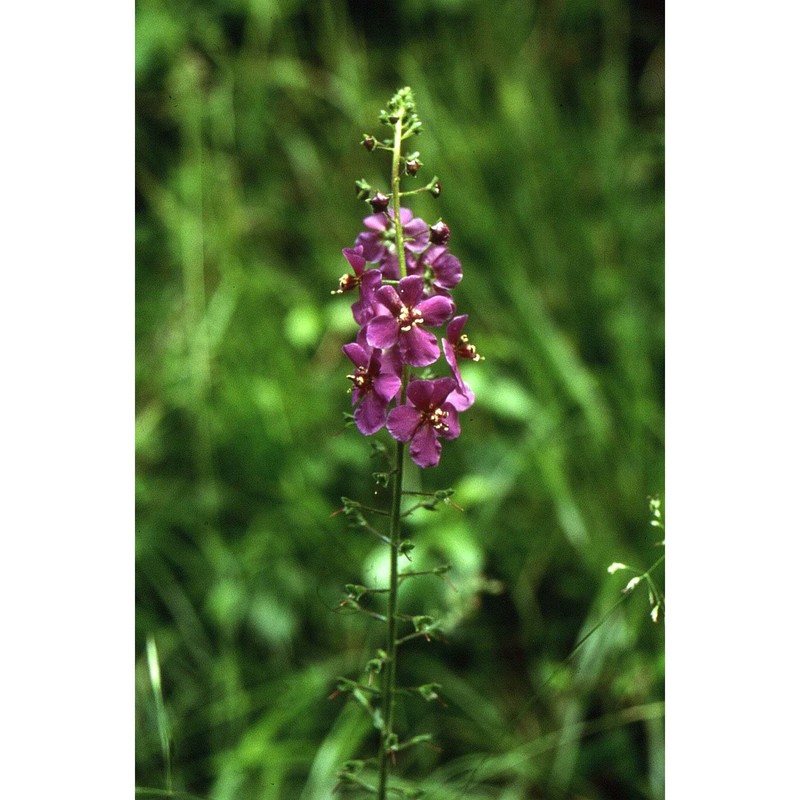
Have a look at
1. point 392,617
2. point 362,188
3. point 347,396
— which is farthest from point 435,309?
point 347,396

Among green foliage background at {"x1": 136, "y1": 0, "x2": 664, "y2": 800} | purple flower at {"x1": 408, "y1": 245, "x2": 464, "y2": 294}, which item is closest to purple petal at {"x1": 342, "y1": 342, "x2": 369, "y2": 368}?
purple flower at {"x1": 408, "y1": 245, "x2": 464, "y2": 294}

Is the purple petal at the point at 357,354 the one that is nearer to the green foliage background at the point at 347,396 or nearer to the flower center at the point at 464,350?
the flower center at the point at 464,350

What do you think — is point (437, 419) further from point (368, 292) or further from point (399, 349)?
point (368, 292)

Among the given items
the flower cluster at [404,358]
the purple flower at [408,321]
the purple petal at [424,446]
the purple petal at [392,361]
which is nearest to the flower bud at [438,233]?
the flower cluster at [404,358]

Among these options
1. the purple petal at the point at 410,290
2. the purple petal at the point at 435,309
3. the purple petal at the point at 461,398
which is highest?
the purple petal at the point at 410,290

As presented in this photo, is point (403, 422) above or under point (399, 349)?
under
